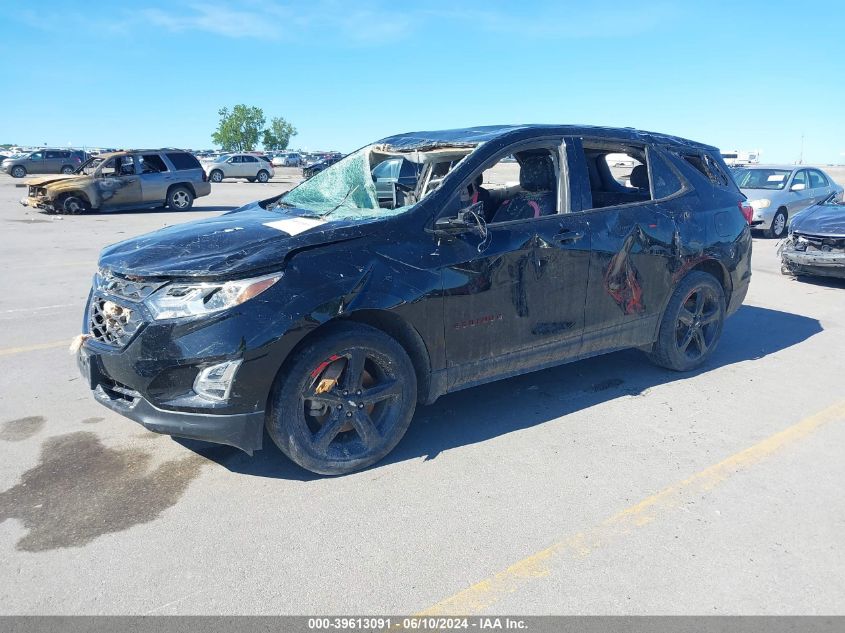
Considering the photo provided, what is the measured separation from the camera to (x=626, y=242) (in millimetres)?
4762

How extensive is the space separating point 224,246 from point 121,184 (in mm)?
17612

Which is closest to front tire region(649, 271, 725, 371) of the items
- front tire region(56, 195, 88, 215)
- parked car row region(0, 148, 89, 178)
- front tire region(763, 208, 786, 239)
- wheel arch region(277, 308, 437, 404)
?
wheel arch region(277, 308, 437, 404)

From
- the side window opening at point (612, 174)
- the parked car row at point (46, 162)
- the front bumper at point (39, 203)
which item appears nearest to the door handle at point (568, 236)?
the side window opening at point (612, 174)

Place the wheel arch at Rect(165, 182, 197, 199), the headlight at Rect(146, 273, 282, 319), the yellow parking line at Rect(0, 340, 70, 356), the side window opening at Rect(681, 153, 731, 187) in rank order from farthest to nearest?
the wheel arch at Rect(165, 182, 197, 199) < the yellow parking line at Rect(0, 340, 70, 356) < the side window opening at Rect(681, 153, 731, 187) < the headlight at Rect(146, 273, 282, 319)

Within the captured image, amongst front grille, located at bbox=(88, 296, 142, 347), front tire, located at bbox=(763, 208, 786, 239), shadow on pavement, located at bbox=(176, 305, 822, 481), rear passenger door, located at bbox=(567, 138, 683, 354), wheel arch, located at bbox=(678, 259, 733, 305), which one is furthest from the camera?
front tire, located at bbox=(763, 208, 786, 239)

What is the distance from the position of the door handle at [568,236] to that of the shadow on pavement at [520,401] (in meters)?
1.20

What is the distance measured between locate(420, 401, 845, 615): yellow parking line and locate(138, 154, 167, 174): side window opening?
62.9 feet

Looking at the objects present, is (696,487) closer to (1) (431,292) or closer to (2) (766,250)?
(1) (431,292)

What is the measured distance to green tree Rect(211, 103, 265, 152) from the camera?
109250 mm

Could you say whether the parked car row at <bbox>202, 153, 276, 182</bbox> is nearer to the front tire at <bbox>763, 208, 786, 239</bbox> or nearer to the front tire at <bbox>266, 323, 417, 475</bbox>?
the front tire at <bbox>763, 208, 786, 239</bbox>

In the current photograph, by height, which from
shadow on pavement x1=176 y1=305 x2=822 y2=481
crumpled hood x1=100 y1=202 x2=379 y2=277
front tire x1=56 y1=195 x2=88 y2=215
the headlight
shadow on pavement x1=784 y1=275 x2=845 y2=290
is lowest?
shadow on pavement x1=784 y1=275 x2=845 y2=290

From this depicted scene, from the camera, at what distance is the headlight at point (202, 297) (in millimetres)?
3260

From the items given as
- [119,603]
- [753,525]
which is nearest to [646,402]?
[753,525]

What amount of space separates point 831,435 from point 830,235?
19.3 feet
